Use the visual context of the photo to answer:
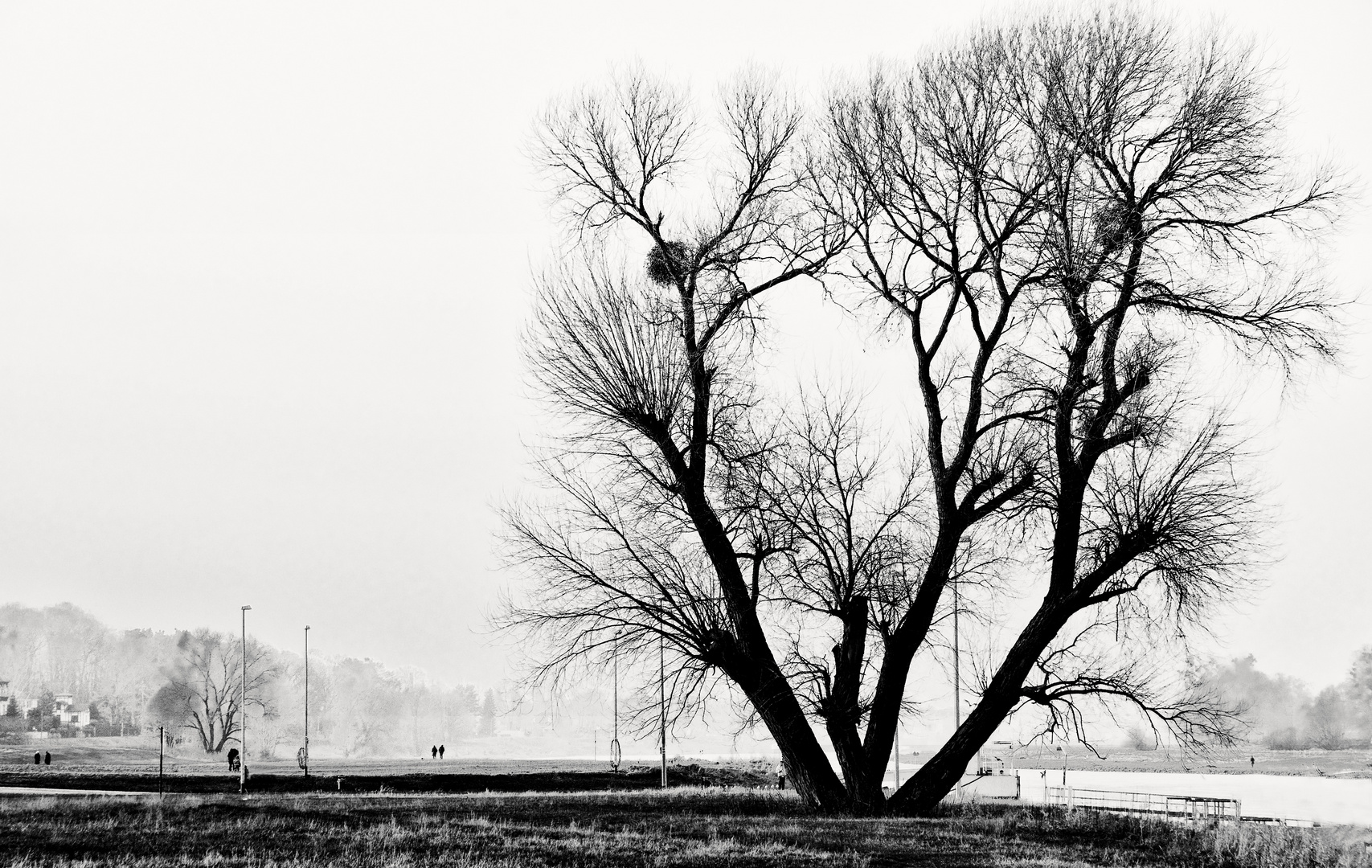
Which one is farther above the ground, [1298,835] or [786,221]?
[786,221]

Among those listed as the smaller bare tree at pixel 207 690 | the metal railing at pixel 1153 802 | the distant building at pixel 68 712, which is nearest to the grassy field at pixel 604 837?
the metal railing at pixel 1153 802

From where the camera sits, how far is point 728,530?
1883 cm

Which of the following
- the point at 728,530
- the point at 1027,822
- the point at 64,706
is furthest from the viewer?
the point at 64,706

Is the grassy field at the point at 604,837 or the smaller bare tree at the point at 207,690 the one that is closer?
the grassy field at the point at 604,837

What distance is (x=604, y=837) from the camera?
13742mm

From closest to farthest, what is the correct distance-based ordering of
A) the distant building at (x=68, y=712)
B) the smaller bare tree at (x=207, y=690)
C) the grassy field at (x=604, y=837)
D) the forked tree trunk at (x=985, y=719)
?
the grassy field at (x=604, y=837) → the forked tree trunk at (x=985, y=719) → the smaller bare tree at (x=207, y=690) → the distant building at (x=68, y=712)

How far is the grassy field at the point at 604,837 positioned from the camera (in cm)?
1188

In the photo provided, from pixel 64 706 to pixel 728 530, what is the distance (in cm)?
11811

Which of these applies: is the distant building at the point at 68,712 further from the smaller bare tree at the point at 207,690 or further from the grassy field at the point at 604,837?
the grassy field at the point at 604,837

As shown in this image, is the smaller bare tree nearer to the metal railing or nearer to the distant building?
the distant building

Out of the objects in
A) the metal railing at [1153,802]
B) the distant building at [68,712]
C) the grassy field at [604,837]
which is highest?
the grassy field at [604,837]

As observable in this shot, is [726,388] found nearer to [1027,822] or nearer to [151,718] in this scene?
[1027,822]

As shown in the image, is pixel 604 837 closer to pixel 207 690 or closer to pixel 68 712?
pixel 207 690

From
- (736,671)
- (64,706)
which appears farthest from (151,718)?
(736,671)
